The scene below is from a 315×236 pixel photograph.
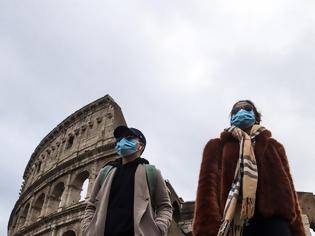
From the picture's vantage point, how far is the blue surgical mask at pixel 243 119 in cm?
371

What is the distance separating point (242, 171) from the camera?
3174mm

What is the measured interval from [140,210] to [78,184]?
21058 mm

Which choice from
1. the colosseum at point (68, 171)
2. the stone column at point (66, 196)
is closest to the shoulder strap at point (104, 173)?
the colosseum at point (68, 171)

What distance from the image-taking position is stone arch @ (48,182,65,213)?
24480mm

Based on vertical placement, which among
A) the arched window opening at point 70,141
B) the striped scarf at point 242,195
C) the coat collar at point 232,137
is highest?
the arched window opening at point 70,141

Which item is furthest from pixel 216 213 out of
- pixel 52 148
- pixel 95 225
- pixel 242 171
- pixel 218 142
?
pixel 52 148

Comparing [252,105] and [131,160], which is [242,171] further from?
[131,160]

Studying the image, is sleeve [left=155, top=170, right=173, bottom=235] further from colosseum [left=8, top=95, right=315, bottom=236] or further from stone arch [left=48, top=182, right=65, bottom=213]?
stone arch [left=48, top=182, right=65, bottom=213]

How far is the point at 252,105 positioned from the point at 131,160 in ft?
4.38

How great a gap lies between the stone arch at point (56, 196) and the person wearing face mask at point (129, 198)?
71.1ft

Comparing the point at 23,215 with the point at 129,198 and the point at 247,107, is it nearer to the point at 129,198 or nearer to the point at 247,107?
the point at 129,198

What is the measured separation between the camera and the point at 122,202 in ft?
12.2

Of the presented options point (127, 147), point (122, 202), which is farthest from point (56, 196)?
point (122, 202)

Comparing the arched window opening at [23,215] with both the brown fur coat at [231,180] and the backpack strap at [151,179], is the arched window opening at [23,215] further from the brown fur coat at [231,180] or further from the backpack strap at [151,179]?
the brown fur coat at [231,180]
